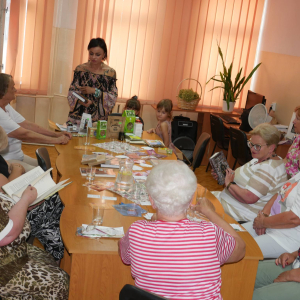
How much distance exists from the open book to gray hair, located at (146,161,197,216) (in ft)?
3.40

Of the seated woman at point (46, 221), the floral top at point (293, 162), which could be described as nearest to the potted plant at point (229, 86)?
the floral top at point (293, 162)

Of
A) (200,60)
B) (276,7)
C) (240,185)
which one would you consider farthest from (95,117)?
(276,7)

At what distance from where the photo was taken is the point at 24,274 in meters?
1.94

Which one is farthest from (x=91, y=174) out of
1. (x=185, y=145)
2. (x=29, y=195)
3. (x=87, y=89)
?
(x=185, y=145)

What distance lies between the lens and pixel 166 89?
6.80 metres

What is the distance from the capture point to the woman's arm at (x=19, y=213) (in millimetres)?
1883

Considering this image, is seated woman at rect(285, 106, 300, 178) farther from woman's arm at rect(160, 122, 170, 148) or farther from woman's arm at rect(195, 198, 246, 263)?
woman's arm at rect(195, 198, 246, 263)

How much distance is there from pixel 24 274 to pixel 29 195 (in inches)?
17.6

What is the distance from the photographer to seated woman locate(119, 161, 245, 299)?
1.47 m

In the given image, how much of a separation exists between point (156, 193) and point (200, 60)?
18.2 feet

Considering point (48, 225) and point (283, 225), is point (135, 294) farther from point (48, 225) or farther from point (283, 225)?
point (48, 225)

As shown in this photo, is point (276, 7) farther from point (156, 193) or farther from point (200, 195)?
point (156, 193)

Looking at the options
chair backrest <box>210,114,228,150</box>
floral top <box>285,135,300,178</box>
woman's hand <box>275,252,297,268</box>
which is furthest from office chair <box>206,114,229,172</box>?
woman's hand <box>275,252,297,268</box>

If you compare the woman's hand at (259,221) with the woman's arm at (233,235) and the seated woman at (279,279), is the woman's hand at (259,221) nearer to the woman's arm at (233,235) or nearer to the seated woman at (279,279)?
the seated woman at (279,279)
